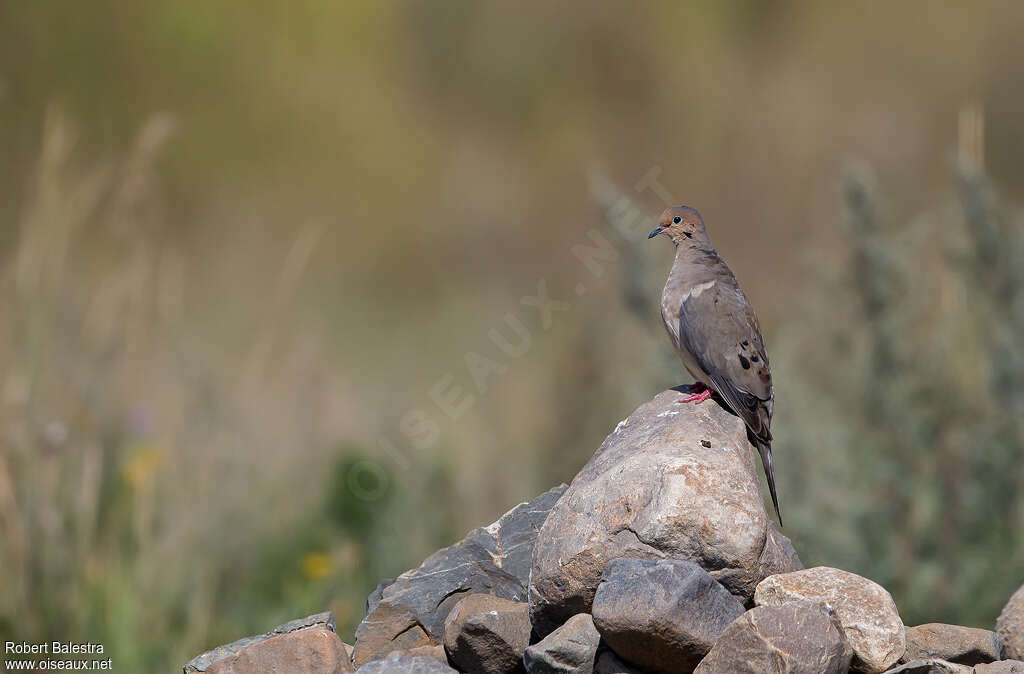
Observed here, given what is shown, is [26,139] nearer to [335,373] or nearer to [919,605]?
[335,373]

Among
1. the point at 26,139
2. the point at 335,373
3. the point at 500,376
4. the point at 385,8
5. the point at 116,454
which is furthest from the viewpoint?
the point at 385,8

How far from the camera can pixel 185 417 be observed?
6586 mm

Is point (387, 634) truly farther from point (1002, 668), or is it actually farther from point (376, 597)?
point (1002, 668)

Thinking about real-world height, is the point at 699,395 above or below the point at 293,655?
above

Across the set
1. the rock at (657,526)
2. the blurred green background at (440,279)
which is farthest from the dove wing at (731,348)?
the blurred green background at (440,279)

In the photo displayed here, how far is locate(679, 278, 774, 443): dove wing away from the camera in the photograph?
395 cm

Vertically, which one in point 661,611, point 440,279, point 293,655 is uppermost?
point 440,279

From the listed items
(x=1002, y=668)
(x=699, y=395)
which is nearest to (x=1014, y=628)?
(x=1002, y=668)

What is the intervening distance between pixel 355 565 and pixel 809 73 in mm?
7603

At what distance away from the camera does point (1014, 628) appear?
346 centimetres

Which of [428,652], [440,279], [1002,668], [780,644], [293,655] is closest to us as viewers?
[780,644]

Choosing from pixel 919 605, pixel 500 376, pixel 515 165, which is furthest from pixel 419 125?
pixel 919 605

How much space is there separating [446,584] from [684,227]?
1714mm

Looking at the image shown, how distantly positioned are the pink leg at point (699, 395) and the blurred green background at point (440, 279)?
1855 mm
